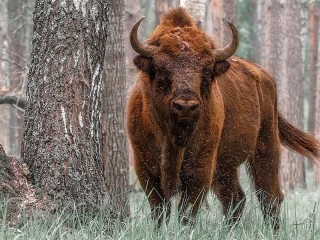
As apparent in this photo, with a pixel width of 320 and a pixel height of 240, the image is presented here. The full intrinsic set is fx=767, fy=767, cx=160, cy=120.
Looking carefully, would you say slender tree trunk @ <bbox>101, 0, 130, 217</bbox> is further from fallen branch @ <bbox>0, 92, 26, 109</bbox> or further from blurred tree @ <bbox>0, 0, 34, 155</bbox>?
blurred tree @ <bbox>0, 0, 34, 155</bbox>

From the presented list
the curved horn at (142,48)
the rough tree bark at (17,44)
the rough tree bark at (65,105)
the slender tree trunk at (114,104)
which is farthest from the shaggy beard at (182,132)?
the rough tree bark at (17,44)

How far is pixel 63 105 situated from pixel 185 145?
54.7 inches

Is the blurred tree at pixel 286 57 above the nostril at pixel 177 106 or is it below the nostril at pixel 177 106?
below

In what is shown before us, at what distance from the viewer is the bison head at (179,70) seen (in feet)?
21.2

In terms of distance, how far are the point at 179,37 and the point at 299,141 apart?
11.3 ft

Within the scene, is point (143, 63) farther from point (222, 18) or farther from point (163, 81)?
point (222, 18)

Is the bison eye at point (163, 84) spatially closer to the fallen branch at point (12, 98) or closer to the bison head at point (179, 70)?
the bison head at point (179, 70)

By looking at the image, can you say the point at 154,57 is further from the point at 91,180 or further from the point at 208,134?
the point at 91,180

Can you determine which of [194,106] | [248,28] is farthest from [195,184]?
[248,28]

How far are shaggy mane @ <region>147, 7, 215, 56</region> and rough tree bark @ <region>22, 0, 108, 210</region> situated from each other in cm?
77

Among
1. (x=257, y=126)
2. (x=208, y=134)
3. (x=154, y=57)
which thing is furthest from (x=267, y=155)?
(x=154, y=57)

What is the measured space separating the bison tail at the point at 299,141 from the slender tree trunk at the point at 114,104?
2089 millimetres

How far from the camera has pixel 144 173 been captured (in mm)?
7199

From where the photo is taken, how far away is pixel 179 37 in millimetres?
6891
